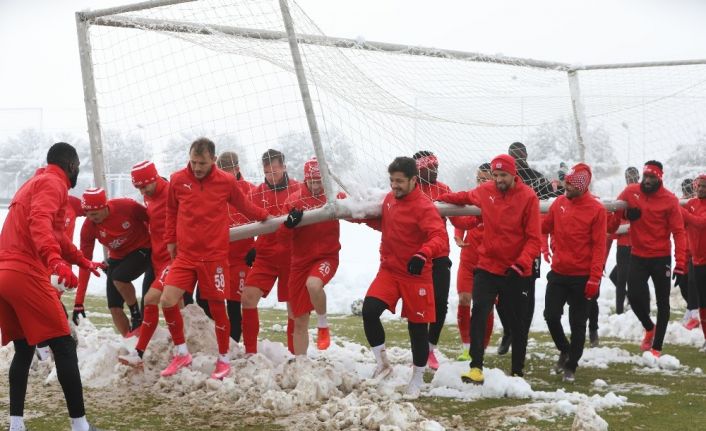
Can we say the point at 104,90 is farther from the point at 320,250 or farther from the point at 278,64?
the point at 320,250

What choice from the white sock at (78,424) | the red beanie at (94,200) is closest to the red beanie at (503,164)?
the red beanie at (94,200)

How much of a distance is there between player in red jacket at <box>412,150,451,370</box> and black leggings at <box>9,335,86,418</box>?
334 cm

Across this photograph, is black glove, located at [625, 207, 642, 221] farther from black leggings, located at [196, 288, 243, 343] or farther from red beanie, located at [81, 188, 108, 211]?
red beanie, located at [81, 188, 108, 211]

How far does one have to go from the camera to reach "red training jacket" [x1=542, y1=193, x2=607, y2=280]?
7.20m

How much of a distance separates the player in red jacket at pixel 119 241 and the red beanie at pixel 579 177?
142 inches

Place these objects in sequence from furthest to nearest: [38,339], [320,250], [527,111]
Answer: [527,111] → [320,250] → [38,339]

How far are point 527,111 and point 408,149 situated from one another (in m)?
2.92

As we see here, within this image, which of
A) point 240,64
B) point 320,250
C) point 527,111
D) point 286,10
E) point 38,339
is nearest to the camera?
point 38,339

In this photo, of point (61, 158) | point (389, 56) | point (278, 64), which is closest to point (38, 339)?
point (61, 158)

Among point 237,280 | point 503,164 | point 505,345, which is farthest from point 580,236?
point 237,280

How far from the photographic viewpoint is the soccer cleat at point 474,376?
20.8 ft

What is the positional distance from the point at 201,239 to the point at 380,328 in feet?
4.84

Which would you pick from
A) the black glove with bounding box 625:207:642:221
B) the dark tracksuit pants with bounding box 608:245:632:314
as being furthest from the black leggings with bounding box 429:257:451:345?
the dark tracksuit pants with bounding box 608:245:632:314

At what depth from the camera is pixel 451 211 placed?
23.3 feet
